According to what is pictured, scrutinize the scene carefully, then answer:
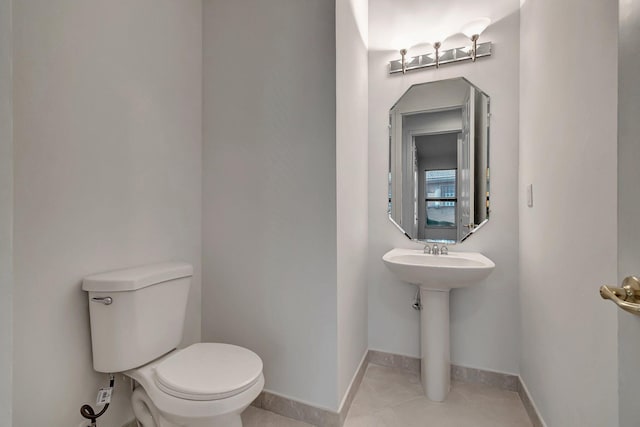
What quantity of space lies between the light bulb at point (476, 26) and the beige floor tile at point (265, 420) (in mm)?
2472

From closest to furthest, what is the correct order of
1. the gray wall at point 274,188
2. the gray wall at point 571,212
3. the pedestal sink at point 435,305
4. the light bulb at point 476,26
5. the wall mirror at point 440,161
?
1. the gray wall at point 571,212
2. the gray wall at point 274,188
3. the pedestal sink at point 435,305
4. the light bulb at point 476,26
5. the wall mirror at point 440,161

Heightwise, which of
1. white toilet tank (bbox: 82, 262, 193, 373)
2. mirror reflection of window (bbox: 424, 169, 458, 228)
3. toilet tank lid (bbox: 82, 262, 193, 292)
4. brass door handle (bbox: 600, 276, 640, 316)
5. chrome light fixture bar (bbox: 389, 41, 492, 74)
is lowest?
white toilet tank (bbox: 82, 262, 193, 373)

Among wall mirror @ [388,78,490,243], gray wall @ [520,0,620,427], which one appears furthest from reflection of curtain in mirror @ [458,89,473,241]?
gray wall @ [520,0,620,427]

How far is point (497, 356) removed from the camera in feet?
6.05

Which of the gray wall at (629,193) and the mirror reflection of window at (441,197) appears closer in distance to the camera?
the gray wall at (629,193)

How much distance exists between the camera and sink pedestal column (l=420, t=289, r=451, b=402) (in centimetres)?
171

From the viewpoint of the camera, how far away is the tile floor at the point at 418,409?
59.6 inches

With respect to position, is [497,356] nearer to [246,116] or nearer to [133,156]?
[246,116]

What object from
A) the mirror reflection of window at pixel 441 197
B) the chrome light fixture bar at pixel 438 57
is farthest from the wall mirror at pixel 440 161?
the chrome light fixture bar at pixel 438 57

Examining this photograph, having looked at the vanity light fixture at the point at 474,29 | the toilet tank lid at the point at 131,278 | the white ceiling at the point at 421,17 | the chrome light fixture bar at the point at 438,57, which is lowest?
the toilet tank lid at the point at 131,278

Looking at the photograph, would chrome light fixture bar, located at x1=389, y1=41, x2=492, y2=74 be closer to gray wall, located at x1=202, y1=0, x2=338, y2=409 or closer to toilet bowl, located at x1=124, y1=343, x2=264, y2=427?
gray wall, located at x1=202, y1=0, x2=338, y2=409

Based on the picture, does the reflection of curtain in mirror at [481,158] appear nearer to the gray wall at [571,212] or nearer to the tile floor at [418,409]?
the gray wall at [571,212]

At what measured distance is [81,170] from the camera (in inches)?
47.0

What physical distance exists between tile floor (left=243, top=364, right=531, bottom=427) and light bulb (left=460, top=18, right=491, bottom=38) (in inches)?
87.7
